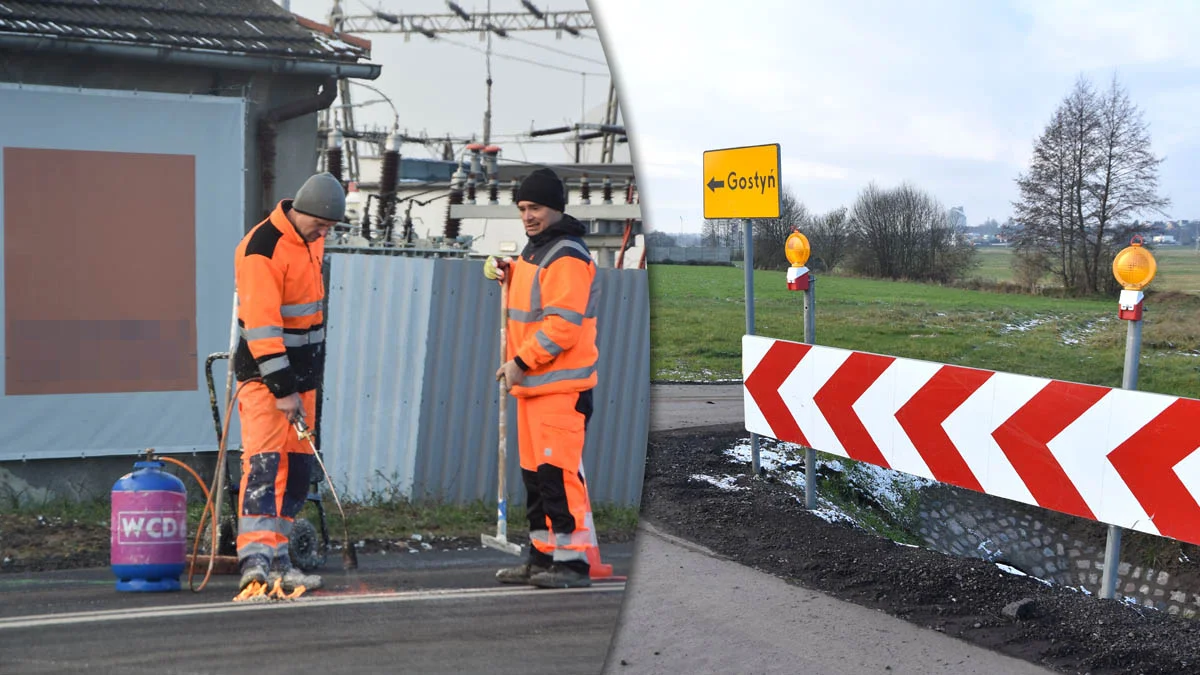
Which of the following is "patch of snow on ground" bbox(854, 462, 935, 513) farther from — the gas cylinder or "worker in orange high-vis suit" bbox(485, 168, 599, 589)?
the gas cylinder

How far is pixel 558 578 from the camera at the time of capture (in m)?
1.35

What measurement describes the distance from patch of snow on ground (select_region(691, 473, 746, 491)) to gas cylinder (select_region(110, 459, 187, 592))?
7.74 metres

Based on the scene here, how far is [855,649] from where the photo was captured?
19.4 feet

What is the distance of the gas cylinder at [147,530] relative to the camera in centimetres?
121

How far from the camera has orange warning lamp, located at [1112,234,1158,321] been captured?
236 inches

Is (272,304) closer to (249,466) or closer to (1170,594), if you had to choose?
(249,466)

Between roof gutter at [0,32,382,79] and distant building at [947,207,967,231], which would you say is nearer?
roof gutter at [0,32,382,79]

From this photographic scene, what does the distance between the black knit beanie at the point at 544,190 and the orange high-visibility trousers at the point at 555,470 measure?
211 mm

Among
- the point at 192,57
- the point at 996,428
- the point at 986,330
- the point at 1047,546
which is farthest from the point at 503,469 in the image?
the point at 986,330

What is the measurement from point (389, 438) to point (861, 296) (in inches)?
771

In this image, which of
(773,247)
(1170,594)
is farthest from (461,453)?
(773,247)

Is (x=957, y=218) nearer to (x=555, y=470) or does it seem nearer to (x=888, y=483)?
(x=888, y=483)


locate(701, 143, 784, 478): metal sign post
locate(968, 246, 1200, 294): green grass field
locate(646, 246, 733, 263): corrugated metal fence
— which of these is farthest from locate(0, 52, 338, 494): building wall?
locate(968, 246, 1200, 294): green grass field

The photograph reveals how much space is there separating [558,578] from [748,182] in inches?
259
